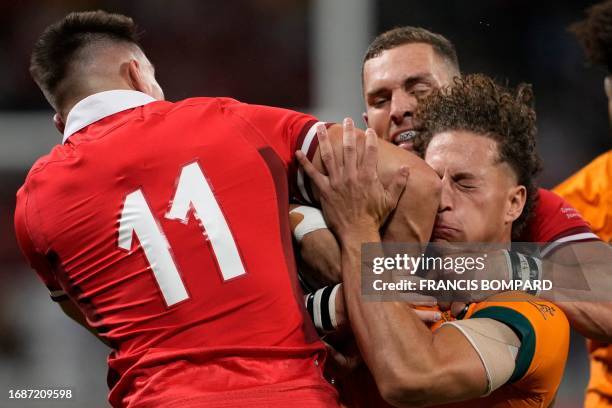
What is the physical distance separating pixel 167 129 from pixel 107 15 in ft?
1.56

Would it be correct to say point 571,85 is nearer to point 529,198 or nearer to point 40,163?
point 529,198

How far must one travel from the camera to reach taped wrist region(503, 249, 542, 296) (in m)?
1.96

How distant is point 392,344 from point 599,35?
2.03 meters

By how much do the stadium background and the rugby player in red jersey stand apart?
1.90 m

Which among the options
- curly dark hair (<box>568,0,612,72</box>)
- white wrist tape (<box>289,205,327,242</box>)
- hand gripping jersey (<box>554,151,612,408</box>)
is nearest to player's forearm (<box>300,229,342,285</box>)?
white wrist tape (<box>289,205,327,242</box>)

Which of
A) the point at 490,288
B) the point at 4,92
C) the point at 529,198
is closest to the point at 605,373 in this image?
the point at 529,198

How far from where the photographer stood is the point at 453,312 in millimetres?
1991

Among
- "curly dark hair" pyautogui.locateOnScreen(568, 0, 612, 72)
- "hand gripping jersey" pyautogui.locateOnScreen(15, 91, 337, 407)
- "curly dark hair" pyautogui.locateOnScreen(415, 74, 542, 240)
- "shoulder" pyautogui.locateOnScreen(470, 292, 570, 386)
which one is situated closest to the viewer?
"hand gripping jersey" pyautogui.locateOnScreen(15, 91, 337, 407)

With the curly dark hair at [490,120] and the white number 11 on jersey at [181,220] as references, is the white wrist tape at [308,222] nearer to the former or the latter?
the white number 11 on jersey at [181,220]

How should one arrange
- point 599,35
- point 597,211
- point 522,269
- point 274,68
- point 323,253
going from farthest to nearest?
point 274,68 < point 599,35 < point 597,211 < point 522,269 < point 323,253

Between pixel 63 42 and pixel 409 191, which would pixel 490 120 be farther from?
pixel 63 42

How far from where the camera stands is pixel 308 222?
190 centimetres

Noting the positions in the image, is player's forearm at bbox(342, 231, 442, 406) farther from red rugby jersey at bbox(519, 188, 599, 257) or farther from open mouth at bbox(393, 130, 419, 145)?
open mouth at bbox(393, 130, 419, 145)

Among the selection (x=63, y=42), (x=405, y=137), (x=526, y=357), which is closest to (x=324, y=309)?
(x=526, y=357)
